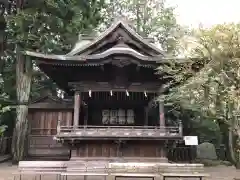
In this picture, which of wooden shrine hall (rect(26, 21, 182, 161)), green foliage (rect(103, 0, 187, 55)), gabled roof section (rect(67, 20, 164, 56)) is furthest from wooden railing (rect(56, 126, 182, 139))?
green foliage (rect(103, 0, 187, 55))

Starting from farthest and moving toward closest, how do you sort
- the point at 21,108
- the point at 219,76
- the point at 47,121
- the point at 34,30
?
the point at 34,30, the point at 21,108, the point at 47,121, the point at 219,76

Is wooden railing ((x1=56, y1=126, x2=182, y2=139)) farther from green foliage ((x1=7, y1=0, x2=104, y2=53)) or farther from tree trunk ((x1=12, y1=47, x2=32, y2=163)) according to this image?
green foliage ((x1=7, y1=0, x2=104, y2=53))

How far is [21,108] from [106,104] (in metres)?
5.47

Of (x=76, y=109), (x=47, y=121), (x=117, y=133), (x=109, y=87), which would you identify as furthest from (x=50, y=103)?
(x=117, y=133)

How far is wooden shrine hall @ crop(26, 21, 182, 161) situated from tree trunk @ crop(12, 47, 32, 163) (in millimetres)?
696

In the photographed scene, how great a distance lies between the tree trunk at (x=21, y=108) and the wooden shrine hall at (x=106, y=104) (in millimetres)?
696

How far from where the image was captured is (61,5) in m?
18.3

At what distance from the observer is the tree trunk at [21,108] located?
1598cm

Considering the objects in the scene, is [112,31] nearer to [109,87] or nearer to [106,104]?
[109,87]

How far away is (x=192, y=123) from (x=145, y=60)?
1159cm

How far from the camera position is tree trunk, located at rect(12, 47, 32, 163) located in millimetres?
15977

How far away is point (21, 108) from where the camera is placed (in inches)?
658

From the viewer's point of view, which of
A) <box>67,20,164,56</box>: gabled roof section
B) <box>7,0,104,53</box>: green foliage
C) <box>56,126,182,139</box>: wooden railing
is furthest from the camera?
<box>7,0,104,53</box>: green foliage

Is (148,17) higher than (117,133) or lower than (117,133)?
higher
